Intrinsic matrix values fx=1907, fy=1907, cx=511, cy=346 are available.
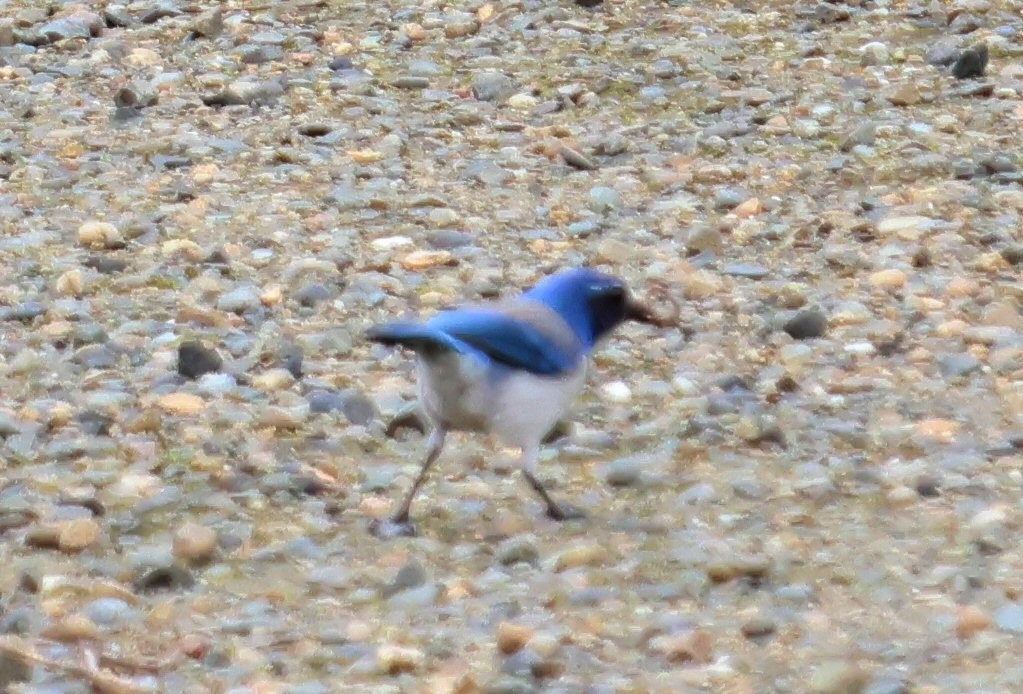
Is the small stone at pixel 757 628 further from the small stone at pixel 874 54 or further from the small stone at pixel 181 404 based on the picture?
the small stone at pixel 874 54

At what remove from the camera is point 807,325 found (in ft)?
19.5

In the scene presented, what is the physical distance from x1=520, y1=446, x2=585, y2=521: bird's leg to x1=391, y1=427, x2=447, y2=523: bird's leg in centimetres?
21

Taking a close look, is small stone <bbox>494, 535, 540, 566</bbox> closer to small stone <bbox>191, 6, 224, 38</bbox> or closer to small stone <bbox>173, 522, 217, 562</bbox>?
small stone <bbox>173, 522, 217, 562</bbox>

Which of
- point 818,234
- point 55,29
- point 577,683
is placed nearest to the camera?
point 577,683

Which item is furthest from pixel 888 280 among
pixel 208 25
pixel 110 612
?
pixel 208 25

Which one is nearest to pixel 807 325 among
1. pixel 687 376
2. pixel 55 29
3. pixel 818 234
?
pixel 687 376

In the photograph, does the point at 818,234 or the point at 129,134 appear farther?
the point at 129,134

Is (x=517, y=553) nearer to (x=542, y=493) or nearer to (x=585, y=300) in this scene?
(x=542, y=493)

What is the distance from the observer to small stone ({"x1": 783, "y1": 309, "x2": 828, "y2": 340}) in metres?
5.93

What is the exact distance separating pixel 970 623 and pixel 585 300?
1.42m

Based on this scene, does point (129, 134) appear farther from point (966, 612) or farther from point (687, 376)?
point (966, 612)

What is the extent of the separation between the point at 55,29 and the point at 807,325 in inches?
187

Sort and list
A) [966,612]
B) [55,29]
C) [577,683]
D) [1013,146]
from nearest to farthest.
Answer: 1. [577,683]
2. [966,612]
3. [1013,146]
4. [55,29]

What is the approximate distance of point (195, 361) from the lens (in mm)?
5543
